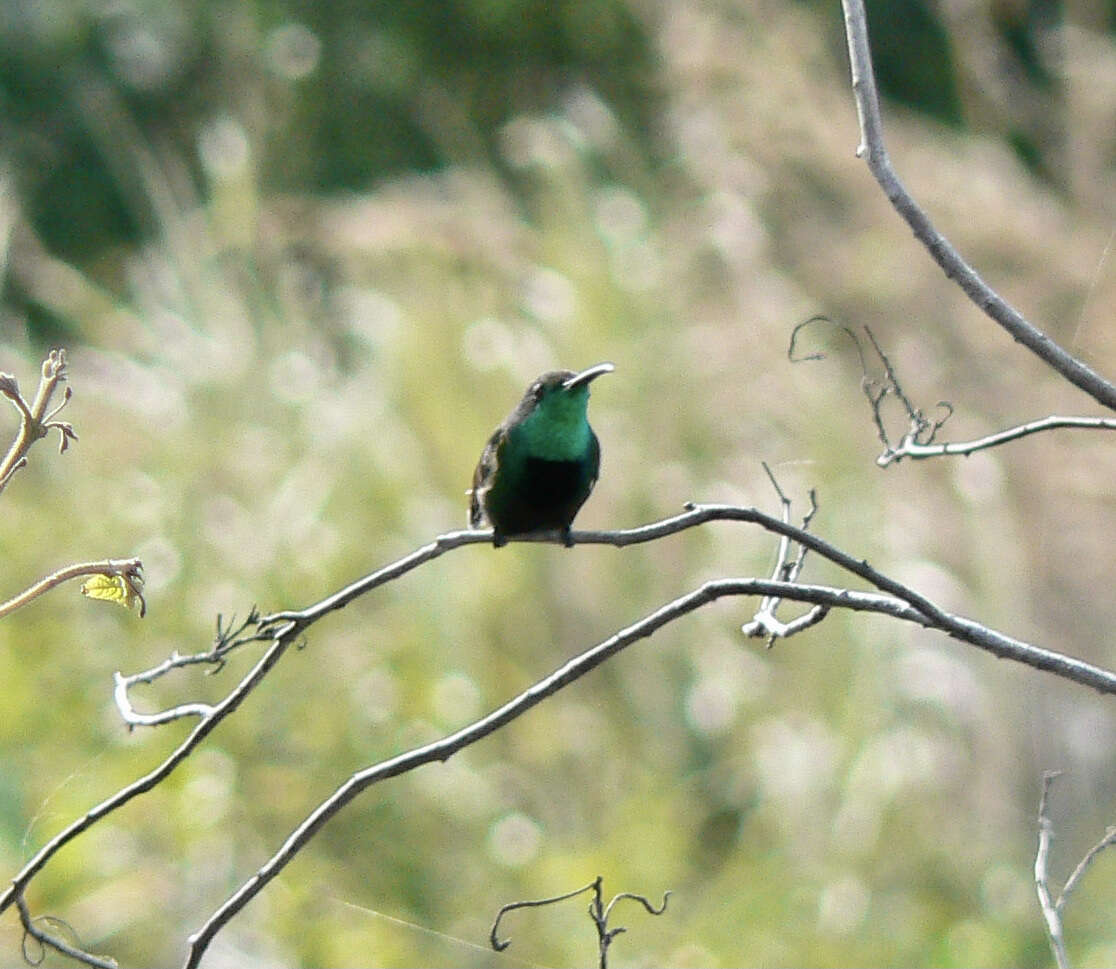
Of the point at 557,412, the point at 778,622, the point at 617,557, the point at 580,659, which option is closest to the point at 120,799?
the point at 580,659

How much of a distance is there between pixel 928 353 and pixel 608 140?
7.70ft

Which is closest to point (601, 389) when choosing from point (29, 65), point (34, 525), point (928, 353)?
point (928, 353)

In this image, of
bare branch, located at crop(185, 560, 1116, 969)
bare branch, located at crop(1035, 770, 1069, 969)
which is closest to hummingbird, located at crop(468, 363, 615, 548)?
bare branch, located at crop(1035, 770, 1069, 969)

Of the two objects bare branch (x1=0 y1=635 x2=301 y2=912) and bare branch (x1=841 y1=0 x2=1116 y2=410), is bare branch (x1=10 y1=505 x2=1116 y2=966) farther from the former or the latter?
bare branch (x1=841 y1=0 x2=1116 y2=410)

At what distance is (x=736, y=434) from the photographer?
4699 mm

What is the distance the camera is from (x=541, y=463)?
1895 millimetres

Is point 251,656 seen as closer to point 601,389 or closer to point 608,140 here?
point 601,389

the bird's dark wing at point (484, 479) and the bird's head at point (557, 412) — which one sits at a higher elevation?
the bird's head at point (557, 412)

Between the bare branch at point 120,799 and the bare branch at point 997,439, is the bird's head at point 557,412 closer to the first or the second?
the bare branch at point 997,439

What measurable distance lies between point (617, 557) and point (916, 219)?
11.4 ft

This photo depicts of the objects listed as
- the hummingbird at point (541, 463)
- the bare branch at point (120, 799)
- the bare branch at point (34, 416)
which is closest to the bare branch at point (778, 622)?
the bare branch at point (120, 799)

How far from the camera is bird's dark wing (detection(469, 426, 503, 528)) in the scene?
1.95 meters

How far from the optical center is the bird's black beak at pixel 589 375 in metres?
1.41

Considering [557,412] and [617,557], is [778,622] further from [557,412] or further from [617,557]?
[617,557]
